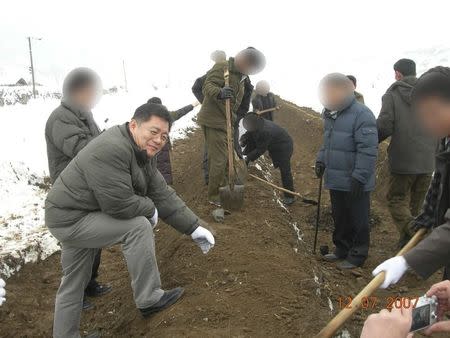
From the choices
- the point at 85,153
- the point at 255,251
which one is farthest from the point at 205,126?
the point at 85,153

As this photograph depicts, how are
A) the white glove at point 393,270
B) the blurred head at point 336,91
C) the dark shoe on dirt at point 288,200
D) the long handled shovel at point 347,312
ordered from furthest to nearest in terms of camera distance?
the dark shoe on dirt at point 288,200
the blurred head at point 336,91
the white glove at point 393,270
the long handled shovel at point 347,312

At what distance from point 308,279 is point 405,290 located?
57.2 inches

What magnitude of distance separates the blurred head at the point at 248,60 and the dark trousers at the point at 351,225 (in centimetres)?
184

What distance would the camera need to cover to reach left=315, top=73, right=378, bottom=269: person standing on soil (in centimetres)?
446

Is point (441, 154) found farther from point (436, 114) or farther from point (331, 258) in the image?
point (331, 258)

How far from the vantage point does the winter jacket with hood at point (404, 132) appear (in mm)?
4950

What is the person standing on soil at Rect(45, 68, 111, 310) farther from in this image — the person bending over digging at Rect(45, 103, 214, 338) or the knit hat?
the knit hat

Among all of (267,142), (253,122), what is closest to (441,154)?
(253,122)

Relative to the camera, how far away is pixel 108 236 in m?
3.10

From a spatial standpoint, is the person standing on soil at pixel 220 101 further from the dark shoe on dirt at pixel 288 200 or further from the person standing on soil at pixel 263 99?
the person standing on soil at pixel 263 99

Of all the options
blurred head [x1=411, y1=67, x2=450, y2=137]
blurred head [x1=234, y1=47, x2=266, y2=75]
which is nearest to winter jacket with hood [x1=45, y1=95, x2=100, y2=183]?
blurred head [x1=234, y1=47, x2=266, y2=75]

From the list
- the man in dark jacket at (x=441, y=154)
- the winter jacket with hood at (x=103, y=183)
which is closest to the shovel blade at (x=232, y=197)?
the winter jacket with hood at (x=103, y=183)

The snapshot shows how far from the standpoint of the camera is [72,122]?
3787mm

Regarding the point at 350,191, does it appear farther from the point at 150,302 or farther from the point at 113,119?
the point at 113,119
